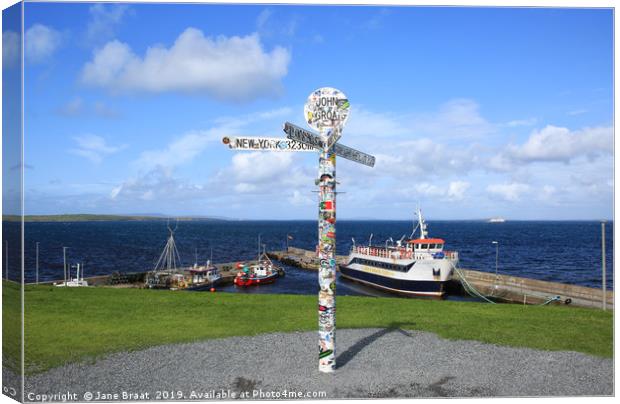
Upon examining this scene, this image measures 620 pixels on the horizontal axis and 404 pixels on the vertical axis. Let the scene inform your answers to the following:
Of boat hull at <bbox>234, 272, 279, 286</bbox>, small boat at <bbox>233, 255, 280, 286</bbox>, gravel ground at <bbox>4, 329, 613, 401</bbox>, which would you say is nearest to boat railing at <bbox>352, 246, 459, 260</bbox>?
small boat at <bbox>233, 255, 280, 286</bbox>

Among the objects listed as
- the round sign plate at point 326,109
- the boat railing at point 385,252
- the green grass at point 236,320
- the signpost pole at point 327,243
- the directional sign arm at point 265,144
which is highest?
the round sign plate at point 326,109

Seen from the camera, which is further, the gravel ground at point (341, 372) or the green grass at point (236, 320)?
the green grass at point (236, 320)

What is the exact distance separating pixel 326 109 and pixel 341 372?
5.43m

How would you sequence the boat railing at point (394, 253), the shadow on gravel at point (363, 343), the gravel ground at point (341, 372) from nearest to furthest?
the gravel ground at point (341, 372) < the shadow on gravel at point (363, 343) < the boat railing at point (394, 253)

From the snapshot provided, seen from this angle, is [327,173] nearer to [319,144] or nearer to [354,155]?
[319,144]

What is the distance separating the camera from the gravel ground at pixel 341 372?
8930 millimetres

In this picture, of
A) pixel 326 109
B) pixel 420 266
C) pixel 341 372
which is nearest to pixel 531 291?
pixel 420 266

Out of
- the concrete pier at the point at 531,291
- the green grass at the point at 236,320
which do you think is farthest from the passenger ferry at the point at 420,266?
the green grass at the point at 236,320

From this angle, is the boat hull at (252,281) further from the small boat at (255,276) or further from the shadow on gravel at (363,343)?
the shadow on gravel at (363,343)

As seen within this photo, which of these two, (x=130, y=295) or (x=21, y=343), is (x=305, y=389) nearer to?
(x=21, y=343)

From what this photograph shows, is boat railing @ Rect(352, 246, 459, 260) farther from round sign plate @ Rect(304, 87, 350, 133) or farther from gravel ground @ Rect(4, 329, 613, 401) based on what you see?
round sign plate @ Rect(304, 87, 350, 133)

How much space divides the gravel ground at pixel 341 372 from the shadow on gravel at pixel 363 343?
23 millimetres

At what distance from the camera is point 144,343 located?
1173 cm

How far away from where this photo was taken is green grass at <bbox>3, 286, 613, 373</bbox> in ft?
38.6
